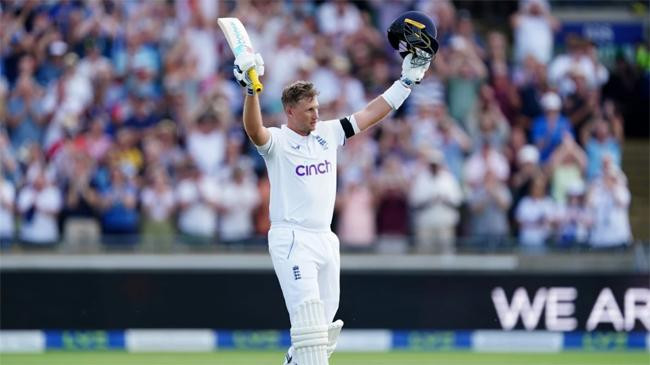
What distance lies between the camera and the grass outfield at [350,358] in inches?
442

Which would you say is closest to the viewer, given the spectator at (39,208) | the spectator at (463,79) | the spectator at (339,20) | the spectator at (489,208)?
the spectator at (39,208)

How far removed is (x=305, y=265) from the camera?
307 inches

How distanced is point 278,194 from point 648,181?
869cm

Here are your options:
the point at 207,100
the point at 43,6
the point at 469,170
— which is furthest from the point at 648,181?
the point at 43,6

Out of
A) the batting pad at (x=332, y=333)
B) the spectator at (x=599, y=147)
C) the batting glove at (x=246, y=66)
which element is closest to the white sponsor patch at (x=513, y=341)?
the spectator at (x=599, y=147)

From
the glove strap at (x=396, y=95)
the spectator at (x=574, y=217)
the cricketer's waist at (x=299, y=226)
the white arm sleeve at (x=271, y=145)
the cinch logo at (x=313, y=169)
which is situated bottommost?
the spectator at (x=574, y=217)

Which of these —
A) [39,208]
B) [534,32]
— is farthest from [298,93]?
[534,32]

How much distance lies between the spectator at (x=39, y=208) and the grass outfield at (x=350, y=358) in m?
1.50

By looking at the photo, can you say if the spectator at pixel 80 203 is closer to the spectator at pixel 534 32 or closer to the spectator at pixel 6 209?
the spectator at pixel 6 209

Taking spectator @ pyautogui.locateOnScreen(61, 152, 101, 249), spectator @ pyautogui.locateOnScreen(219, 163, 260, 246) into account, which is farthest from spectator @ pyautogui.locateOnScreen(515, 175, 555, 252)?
spectator @ pyautogui.locateOnScreen(61, 152, 101, 249)

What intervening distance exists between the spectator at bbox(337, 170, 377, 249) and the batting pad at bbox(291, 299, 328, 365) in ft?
18.1

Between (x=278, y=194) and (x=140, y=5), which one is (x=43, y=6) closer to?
(x=140, y=5)

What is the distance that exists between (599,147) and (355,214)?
2677mm

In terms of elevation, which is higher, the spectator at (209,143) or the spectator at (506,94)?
the spectator at (506,94)
